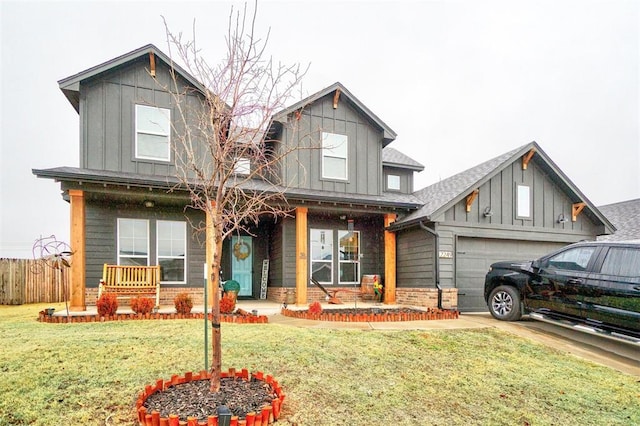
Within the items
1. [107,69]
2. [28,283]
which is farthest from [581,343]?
[28,283]

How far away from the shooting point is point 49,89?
21.3m

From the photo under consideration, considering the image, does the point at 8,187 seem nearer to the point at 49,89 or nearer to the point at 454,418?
the point at 49,89

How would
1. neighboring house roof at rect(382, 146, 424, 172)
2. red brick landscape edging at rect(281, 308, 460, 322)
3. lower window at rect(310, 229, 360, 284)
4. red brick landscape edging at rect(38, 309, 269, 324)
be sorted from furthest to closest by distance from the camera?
1. neighboring house roof at rect(382, 146, 424, 172)
2. lower window at rect(310, 229, 360, 284)
3. red brick landscape edging at rect(281, 308, 460, 322)
4. red brick landscape edging at rect(38, 309, 269, 324)

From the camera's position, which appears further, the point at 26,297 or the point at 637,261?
the point at 26,297

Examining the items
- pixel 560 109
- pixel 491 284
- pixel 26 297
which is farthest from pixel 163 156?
pixel 560 109

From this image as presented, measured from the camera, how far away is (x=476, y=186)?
10367 mm

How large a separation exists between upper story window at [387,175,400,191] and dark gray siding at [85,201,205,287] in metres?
7.00

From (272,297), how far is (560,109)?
1064 inches

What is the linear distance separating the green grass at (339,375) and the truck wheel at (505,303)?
148 cm

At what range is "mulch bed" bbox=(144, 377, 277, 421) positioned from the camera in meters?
3.24

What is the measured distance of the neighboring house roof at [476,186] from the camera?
10.2 m

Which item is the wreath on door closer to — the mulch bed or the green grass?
the green grass

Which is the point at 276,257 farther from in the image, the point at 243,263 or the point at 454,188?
the point at 454,188

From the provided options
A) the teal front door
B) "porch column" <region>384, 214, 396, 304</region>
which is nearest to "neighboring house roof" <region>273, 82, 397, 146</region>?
"porch column" <region>384, 214, 396, 304</region>
